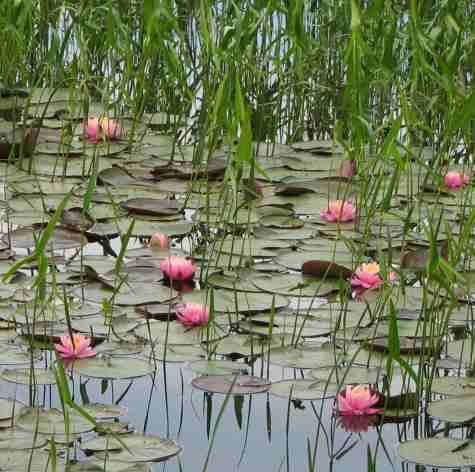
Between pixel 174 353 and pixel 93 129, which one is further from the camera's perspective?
pixel 93 129

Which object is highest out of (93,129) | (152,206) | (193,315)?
(93,129)

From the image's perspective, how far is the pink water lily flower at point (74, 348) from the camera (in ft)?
8.21

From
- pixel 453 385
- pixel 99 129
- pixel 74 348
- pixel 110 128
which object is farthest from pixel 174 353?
pixel 110 128

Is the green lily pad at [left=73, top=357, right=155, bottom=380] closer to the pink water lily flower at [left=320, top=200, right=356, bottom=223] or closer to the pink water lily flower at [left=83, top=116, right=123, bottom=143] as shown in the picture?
the pink water lily flower at [left=320, top=200, right=356, bottom=223]

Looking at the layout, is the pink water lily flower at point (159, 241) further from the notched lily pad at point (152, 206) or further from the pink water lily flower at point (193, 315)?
the pink water lily flower at point (193, 315)

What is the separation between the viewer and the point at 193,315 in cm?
271

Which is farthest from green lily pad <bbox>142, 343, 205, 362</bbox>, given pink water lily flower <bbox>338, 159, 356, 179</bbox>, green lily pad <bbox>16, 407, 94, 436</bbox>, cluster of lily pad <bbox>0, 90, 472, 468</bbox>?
pink water lily flower <bbox>338, 159, 356, 179</bbox>

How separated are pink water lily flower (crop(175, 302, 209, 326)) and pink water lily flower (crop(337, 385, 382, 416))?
47cm

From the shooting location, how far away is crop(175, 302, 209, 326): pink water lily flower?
2.71 metres

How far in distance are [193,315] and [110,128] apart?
163 cm

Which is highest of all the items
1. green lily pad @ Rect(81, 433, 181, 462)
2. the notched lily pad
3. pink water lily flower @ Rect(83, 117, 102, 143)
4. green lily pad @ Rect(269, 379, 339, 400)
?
pink water lily flower @ Rect(83, 117, 102, 143)

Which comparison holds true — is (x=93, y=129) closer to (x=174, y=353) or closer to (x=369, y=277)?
(x=369, y=277)

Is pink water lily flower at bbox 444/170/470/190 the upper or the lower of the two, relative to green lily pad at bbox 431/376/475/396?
upper

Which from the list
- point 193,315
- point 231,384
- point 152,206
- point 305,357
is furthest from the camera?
point 152,206
